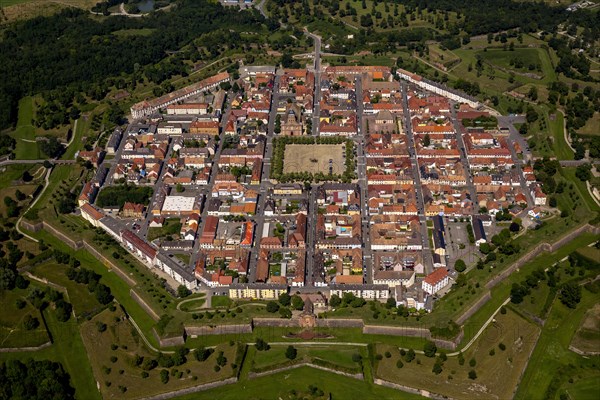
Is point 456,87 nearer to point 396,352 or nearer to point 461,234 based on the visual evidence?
point 461,234

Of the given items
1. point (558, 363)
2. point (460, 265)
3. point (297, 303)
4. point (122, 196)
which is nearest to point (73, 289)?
point (122, 196)

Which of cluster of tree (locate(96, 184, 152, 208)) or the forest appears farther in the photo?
the forest

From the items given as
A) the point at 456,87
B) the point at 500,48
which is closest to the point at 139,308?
the point at 456,87

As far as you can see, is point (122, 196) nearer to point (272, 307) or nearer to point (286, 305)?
point (272, 307)

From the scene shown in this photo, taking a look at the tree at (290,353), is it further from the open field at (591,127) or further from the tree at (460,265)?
the open field at (591,127)

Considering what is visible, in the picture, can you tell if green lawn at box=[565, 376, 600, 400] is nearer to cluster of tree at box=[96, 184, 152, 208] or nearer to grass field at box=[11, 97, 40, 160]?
cluster of tree at box=[96, 184, 152, 208]

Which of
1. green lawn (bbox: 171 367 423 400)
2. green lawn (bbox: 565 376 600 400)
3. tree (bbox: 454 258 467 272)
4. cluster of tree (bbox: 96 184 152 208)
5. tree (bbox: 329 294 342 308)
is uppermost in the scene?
green lawn (bbox: 565 376 600 400)

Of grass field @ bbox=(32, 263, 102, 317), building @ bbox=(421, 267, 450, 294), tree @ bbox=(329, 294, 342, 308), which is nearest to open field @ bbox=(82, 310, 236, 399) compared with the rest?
grass field @ bbox=(32, 263, 102, 317)
